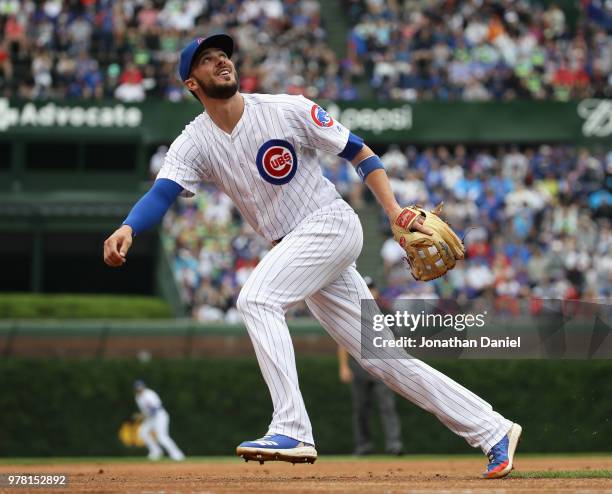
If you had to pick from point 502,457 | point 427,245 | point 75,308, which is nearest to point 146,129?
point 75,308

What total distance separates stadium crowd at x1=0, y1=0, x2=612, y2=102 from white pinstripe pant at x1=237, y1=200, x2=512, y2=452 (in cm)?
1690

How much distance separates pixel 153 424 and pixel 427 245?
9.24 meters

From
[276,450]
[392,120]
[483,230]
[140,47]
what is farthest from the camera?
[392,120]

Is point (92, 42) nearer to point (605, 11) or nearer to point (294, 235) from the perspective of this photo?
point (605, 11)

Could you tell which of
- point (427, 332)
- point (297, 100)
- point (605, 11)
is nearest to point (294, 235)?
point (297, 100)

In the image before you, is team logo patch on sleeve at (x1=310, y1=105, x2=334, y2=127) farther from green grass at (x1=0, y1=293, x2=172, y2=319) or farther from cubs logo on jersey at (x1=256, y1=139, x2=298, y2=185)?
green grass at (x1=0, y1=293, x2=172, y2=319)

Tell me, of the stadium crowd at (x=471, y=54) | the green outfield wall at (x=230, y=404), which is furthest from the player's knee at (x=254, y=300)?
the stadium crowd at (x=471, y=54)

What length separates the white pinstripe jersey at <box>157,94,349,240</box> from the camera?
600cm

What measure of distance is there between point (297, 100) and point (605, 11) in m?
21.7

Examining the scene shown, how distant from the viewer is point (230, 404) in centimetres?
1545

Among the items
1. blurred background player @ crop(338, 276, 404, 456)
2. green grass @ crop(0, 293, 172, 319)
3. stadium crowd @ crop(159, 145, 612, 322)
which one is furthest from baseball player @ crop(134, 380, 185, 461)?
stadium crowd @ crop(159, 145, 612, 322)

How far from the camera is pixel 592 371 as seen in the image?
50.4ft

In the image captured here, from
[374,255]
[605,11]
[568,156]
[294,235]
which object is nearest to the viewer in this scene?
[294,235]

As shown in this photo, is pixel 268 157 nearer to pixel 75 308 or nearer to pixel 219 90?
pixel 219 90
